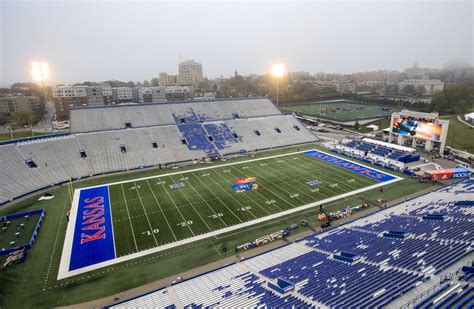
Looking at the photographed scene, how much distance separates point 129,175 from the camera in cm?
3819

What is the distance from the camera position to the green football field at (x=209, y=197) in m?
24.3

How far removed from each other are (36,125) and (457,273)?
321ft

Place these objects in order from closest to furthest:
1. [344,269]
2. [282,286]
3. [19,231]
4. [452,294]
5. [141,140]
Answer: [452,294], [282,286], [344,269], [19,231], [141,140]

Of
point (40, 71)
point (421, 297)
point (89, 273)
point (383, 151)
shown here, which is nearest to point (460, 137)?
point (383, 151)

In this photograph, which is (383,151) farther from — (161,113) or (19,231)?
(19,231)

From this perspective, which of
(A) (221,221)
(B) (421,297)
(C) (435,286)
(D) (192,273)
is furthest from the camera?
(A) (221,221)

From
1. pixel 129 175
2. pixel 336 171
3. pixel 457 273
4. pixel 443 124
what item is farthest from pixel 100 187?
pixel 443 124

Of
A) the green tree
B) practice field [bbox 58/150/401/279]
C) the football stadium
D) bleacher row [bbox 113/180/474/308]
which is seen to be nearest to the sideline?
the football stadium

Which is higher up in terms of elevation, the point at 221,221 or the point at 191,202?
the point at 191,202

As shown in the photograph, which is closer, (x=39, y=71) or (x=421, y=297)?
(x=421, y=297)

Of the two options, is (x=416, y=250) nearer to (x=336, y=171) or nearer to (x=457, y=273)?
(x=457, y=273)

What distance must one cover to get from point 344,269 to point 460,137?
57.1 meters

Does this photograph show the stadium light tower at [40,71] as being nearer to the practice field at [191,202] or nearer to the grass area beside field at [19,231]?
the practice field at [191,202]

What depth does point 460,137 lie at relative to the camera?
55375 millimetres
